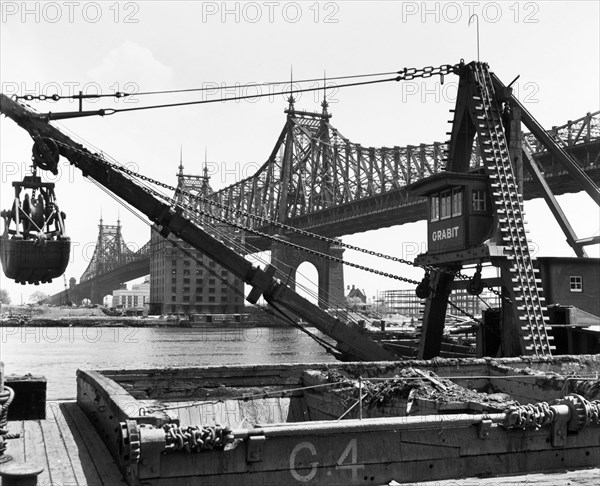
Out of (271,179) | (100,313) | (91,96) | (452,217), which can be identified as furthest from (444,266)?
(100,313)

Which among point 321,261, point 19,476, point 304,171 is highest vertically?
point 304,171

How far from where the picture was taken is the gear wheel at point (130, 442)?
808 centimetres

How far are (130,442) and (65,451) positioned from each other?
2079mm

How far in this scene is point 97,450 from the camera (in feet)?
32.1

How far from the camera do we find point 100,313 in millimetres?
175875

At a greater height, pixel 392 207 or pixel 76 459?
pixel 392 207

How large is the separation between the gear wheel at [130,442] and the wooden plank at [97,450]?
562 millimetres

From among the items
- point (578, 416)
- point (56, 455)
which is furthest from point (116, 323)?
point (578, 416)

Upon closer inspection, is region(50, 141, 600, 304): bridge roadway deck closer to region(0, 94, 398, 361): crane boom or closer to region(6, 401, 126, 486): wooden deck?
region(0, 94, 398, 361): crane boom

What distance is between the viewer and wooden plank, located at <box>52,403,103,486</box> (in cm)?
860

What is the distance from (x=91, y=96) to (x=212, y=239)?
5085 mm

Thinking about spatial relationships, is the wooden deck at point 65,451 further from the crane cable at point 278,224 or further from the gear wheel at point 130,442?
the crane cable at point 278,224

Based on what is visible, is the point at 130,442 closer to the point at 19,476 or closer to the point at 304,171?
the point at 19,476

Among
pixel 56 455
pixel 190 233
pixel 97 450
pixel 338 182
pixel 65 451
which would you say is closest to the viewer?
pixel 56 455
